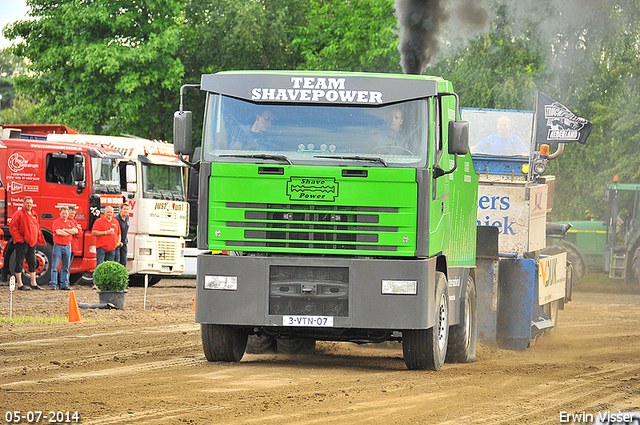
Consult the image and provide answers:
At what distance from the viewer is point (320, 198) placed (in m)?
9.78

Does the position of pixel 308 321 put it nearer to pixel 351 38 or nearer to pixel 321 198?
pixel 321 198

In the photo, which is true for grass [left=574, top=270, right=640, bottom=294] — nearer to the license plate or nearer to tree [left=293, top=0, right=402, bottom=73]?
tree [left=293, top=0, right=402, bottom=73]

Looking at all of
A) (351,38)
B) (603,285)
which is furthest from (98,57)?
(603,285)

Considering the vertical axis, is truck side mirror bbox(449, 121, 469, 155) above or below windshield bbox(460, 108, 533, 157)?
below

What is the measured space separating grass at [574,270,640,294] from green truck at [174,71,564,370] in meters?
18.8

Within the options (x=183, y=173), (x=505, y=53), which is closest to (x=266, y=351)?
(x=183, y=173)

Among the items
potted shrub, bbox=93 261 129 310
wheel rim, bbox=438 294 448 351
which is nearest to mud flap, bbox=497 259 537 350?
wheel rim, bbox=438 294 448 351

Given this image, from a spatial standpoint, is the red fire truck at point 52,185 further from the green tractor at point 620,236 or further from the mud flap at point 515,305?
the green tractor at point 620,236

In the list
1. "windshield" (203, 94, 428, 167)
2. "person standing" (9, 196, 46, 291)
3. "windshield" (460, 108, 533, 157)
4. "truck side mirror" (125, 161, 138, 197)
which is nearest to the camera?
"windshield" (203, 94, 428, 167)

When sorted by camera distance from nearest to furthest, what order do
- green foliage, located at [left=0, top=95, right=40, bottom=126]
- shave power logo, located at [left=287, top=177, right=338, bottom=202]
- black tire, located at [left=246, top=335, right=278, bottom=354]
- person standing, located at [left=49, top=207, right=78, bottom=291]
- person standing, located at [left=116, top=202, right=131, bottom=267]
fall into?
1. shave power logo, located at [left=287, top=177, right=338, bottom=202]
2. black tire, located at [left=246, top=335, right=278, bottom=354]
3. person standing, located at [left=49, top=207, right=78, bottom=291]
4. person standing, located at [left=116, top=202, right=131, bottom=267]
5. green foliage, located at [left=0, top=95, right=40, bottom=126]

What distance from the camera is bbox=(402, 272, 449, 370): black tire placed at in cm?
1039

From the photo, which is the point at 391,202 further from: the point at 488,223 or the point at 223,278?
the point at 488,223

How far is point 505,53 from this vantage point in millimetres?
32781

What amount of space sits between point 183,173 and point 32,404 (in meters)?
17.3
